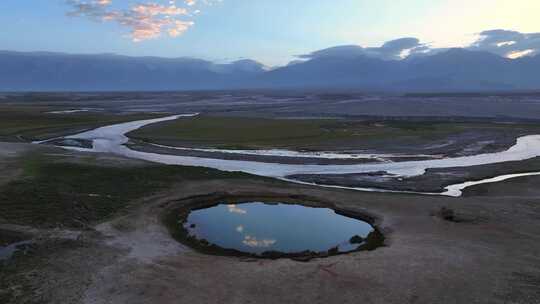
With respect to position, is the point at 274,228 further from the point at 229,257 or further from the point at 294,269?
the point at 294,269

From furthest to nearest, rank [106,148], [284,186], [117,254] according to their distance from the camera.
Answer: [106,148]
[284,186]
[117,254]

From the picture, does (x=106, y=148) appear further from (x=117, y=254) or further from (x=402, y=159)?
(x=117, y=254)

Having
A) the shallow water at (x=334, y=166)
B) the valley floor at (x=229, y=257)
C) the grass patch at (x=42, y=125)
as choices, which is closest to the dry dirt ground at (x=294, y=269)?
the valley floor at (x=229, y=257)

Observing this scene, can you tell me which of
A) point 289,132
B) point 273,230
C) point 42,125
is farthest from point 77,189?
point 42,125

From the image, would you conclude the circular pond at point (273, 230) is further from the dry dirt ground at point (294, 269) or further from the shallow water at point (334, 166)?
the shallow water at point (334, 166)

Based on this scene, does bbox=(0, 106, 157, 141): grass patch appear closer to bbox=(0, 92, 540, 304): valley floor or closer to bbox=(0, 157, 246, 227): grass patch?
bbox=(0, 92, 540, 304): valley floor

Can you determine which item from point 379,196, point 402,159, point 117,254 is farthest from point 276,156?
point 117,254
